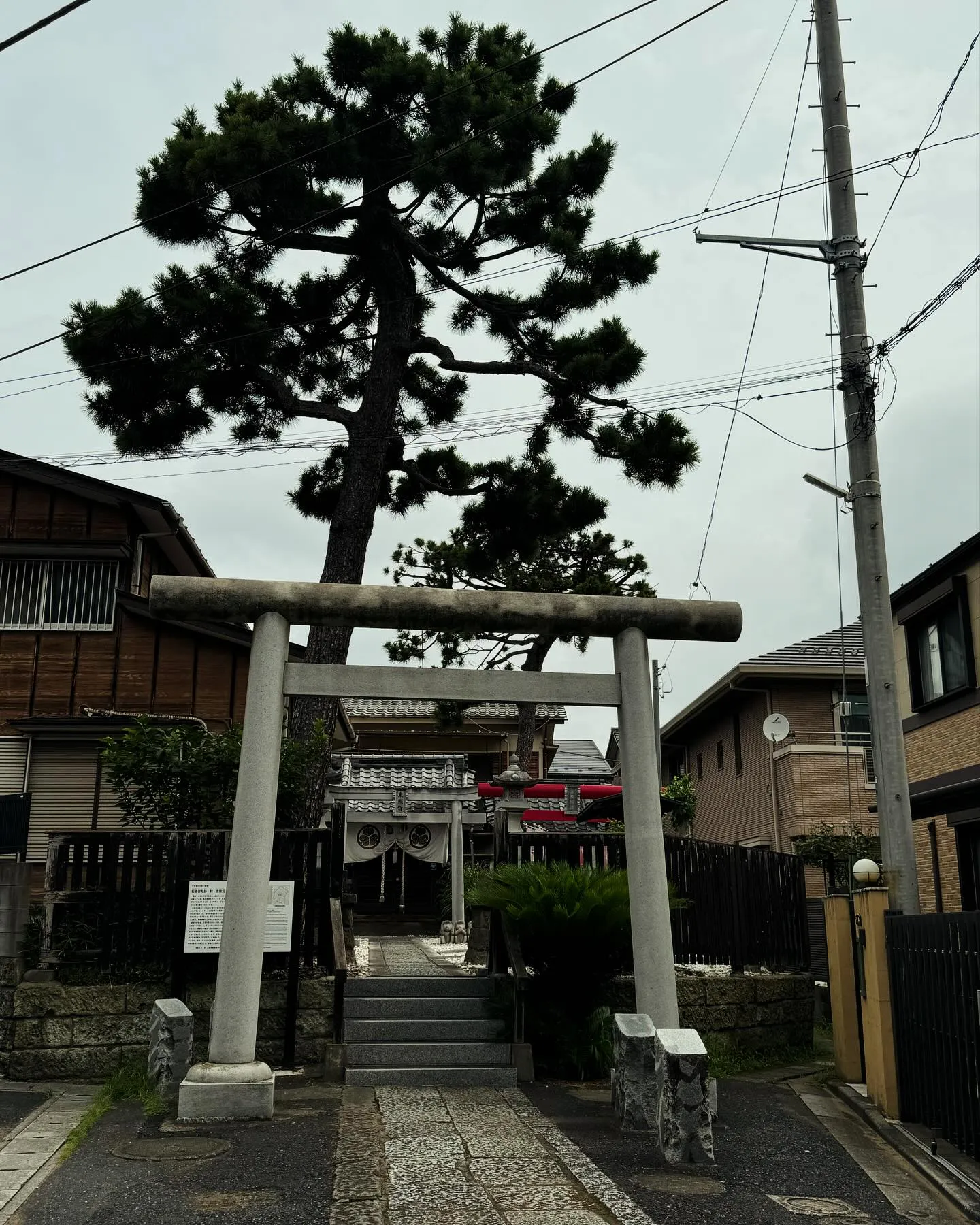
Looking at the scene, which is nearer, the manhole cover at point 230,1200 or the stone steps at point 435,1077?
the manhole cover at point 230,1200

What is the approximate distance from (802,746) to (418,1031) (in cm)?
1471

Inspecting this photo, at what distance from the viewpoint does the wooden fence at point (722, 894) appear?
1222 centimetres

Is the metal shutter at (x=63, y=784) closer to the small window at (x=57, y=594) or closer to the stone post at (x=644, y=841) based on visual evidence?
the small window at (x=57, y=594)

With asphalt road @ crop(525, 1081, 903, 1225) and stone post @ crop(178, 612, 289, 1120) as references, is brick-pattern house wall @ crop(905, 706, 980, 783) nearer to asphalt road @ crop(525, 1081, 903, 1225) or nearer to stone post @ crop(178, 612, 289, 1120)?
asphalt road @ crop(525, 1081, 903, 1225)

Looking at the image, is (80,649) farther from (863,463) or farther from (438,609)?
(863,463)

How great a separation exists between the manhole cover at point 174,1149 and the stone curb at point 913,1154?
454cm

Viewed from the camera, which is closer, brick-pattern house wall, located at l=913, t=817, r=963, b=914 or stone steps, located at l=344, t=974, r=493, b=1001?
stone steps, located at l=344, t=974, r=493, b=1001

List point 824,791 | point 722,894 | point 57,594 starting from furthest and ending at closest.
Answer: point 824,791
point 57,594
point 722,894

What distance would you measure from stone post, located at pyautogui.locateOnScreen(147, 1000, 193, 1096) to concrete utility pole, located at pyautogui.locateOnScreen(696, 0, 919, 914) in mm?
6186

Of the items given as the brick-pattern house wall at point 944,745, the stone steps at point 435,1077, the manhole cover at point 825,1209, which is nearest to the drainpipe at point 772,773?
the brick-pattern house wall at point 944,745

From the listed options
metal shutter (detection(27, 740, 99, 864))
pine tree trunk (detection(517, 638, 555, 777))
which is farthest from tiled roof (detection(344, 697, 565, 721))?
metal shutter (detection(27, 740, 99, 864))

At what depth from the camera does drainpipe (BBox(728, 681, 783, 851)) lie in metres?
23.7

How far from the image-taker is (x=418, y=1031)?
10414 millimetres

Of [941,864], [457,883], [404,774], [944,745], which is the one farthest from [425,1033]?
[404,774]
